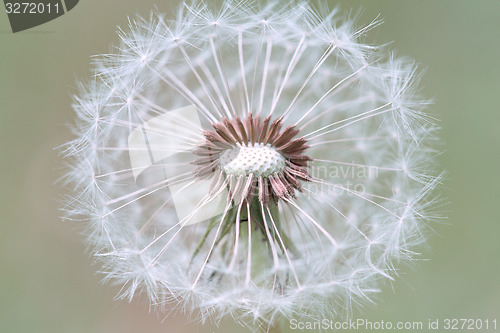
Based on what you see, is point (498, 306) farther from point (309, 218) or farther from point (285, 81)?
point (285, 81)

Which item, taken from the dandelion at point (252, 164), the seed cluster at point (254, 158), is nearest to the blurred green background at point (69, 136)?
the dandelion at point (252, 164)

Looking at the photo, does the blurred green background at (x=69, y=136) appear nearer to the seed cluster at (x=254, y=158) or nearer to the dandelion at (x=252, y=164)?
the dandelion at (x=252, y=164)

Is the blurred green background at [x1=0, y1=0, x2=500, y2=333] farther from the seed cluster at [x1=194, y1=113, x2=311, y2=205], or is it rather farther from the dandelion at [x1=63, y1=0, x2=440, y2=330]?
the seed cluster at [x1=194, y1=113, x2=311, y2=205]

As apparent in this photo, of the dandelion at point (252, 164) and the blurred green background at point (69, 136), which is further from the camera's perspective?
the blurred green background at point (69, 136)

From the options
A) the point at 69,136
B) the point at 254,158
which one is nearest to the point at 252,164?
the point at 254,158

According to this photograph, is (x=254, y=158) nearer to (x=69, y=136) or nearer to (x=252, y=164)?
(x=252, y=164)
